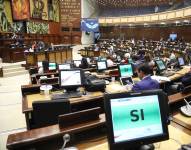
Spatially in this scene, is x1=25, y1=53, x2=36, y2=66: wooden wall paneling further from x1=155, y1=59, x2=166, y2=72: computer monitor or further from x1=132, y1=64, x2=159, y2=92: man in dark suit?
x1=132, y1=64, x2=159, y2=92: man in dark suit

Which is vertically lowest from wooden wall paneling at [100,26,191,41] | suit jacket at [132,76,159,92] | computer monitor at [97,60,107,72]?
computer monitor at [97,60,107,72]

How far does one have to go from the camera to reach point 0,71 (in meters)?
12.6

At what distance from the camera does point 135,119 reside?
2184 mm

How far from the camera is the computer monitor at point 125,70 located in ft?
21.8

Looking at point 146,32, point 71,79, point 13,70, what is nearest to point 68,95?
point 71,79

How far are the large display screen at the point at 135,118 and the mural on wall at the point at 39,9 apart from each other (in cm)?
2030

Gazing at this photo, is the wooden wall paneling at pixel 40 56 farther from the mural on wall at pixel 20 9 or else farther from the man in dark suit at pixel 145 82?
the man in dark suit at pixel 145 82

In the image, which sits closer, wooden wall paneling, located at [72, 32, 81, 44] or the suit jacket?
the suit jacket

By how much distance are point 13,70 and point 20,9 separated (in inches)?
254

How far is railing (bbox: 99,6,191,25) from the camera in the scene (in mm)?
19466

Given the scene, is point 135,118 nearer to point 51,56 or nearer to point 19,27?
point 51,56

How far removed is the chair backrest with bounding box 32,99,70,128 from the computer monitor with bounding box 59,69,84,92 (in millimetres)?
1443

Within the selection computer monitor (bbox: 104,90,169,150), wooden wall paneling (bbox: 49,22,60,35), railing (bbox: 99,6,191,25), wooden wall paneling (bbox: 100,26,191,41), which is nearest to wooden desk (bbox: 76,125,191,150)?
computer monitor (bbox: 104,90,169,150)

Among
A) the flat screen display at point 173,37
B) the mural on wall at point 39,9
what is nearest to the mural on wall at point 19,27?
the mural on wall at point 39,9
